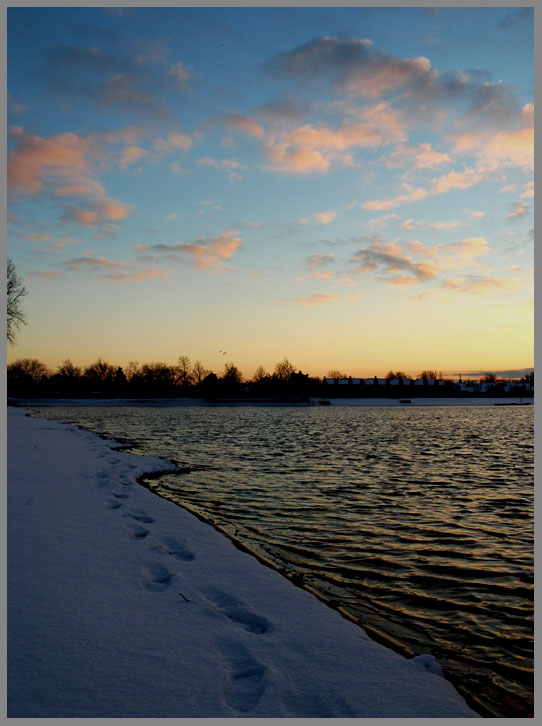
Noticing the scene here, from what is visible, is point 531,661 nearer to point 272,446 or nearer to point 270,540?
point 270,540

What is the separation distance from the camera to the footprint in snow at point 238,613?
5.21m

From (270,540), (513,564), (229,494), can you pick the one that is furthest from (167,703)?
(229,494)

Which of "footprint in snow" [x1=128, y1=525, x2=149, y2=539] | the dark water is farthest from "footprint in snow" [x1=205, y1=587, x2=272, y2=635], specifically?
"footprint in snow" [x1=128, y1=525, x2=149, y2=539]

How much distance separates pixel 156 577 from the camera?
20.8 ft

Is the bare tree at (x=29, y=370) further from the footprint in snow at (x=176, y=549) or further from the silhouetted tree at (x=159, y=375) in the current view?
the footprint in snow at (x=176, y=549)

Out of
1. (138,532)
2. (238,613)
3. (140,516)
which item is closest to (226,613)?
(238,613)

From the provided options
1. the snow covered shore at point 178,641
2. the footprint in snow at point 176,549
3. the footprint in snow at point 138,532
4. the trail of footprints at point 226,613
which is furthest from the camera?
the footprint in snow at point 138,532

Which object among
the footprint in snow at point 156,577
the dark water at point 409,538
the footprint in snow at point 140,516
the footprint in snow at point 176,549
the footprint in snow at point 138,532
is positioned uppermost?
the footprint in snow at point 156,577

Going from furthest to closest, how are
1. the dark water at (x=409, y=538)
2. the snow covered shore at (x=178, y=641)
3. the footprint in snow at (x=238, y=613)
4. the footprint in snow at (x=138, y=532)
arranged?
1. the footprint in snow at (x=138, y=532)
2. the dark water at (x=409, y=538)
3. the footprint in snow at (x=238, y=613)
4. the snow covered shore at (x=178, y=641)

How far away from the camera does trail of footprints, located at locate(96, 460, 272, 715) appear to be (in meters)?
3.97

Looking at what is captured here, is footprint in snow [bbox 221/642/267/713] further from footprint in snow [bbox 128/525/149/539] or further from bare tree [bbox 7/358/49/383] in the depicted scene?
bare tree [bbox 7/358/49/383]

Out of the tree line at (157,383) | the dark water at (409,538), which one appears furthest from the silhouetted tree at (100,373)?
the dark water at (409,538)

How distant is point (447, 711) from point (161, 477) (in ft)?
37.8

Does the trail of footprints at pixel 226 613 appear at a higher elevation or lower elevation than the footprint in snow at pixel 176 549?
higher
